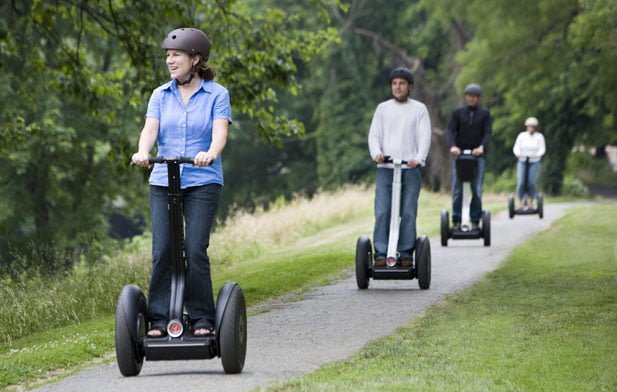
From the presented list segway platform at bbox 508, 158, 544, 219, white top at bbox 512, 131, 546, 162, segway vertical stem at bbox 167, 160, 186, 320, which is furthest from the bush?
segway vertical stem at bbox 167, 160, 186, 320

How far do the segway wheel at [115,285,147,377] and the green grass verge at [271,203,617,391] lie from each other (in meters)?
1.02

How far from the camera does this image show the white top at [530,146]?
2448 cm

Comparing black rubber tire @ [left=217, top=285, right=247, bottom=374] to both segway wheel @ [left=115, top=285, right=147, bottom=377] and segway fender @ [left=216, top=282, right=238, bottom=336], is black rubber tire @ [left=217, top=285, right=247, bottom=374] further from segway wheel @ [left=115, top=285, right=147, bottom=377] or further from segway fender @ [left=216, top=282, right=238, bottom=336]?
segway wheel @ [left=115, top=285, right=147, bottom=377]

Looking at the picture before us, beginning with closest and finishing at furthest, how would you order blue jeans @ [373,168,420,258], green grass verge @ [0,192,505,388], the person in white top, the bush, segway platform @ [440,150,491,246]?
green grass verge @ [0,192,505,388] < blue jeans @ [373,168,420,258] < segway platform @ [440,150,491,246] < the person in white top < the bush

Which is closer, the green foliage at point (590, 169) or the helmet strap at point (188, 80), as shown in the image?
the helmet strap at point (188, 80)

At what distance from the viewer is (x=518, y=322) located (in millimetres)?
9547

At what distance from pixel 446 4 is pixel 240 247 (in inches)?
781

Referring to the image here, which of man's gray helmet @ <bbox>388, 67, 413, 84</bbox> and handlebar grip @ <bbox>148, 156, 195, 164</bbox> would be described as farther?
man's gray helmet @ <bbox>388, 67, 413, 84</bbox>

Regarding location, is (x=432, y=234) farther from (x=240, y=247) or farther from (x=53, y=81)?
(x=53, y=81)

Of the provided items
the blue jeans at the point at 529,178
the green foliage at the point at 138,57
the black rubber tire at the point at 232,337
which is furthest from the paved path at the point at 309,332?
the blue jeans at the point at 529,178

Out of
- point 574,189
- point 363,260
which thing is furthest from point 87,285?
point 574,189

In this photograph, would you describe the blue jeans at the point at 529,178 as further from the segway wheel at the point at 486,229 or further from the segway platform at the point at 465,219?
the segway wheel at the point at 486,229

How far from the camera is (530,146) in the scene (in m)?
24.5

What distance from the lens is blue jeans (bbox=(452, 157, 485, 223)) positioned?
1794 centimetres
